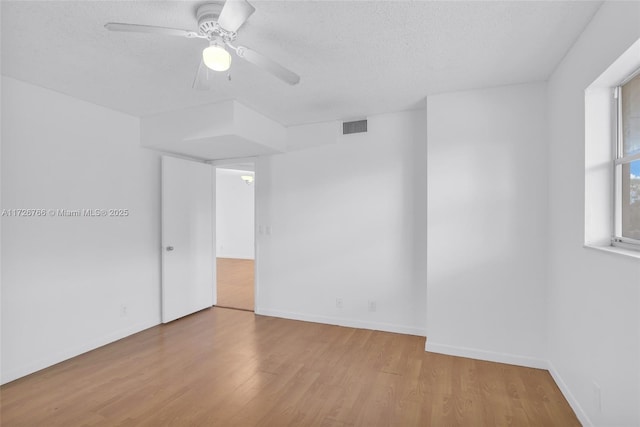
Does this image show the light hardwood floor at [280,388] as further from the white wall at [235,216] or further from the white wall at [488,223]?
the white wall at [235,216]

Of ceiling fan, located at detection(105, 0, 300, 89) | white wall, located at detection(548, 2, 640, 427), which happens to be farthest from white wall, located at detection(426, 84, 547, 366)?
ceiling fan, located at detection(105, 0, 300, 89)

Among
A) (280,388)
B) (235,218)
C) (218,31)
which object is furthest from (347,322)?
(235,218)

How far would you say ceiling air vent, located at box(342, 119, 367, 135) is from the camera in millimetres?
3711

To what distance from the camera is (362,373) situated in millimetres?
2643

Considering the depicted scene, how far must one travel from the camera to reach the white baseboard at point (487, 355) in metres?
2.72

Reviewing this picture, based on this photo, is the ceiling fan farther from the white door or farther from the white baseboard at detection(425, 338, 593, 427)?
the white baseboard at detection(425, 338, 593, 427)

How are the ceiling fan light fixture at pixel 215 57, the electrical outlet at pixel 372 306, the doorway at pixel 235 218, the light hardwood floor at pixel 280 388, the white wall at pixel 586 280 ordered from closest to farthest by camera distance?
the white wall at pixel 586 280, the ceiling fan light fixture at pixel 215 57, the light hardwood floor at pixel 280 388, the electrical outlet at pixel 372 306, the doorway at pixel 235 218

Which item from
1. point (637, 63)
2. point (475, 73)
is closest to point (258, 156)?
point (475, 73)

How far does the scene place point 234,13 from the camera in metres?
1.45

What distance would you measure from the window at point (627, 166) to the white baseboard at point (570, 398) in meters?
1.14

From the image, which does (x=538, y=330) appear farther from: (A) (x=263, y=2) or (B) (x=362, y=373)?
(A) (x=263, y=2)

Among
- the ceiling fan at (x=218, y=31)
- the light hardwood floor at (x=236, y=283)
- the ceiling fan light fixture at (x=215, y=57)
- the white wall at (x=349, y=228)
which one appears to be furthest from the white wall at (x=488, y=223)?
the light hardwood floor at (x=236, y=283)

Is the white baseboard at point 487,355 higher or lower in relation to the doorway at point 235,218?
lower

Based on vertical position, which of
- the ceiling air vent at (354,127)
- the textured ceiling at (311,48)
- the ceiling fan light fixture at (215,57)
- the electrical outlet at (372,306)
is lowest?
the electrical outlet at (372,306)
